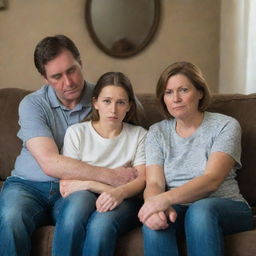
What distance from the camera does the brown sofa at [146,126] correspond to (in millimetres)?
1681

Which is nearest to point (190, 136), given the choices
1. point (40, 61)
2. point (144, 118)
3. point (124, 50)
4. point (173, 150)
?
point (173, 150)

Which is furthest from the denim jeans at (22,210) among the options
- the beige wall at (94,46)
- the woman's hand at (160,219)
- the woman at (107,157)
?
the beige wall at (94,46)

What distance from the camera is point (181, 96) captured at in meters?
1.88

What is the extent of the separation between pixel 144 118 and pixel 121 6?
4.45 feet

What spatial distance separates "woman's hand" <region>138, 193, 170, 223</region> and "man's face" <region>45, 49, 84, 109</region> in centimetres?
63

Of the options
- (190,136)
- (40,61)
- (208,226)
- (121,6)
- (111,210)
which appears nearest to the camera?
(208,226)

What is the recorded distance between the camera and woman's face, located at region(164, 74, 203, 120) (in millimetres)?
1867

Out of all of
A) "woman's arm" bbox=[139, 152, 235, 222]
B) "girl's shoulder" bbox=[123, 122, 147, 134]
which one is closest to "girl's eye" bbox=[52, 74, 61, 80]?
"girl's shoulder" bbox=[123, 122, 147, 134]

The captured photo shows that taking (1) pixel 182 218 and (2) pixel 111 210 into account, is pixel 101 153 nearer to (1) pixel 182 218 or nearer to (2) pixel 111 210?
(2) pixel 111 210

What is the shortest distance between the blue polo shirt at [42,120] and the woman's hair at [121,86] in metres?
0.09

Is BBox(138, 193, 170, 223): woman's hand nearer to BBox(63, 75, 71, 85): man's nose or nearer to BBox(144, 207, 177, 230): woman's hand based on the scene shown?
BBox(144, 207, 177, 230): woman's hand

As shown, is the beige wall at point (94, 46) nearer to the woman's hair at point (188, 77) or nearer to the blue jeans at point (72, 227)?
the woman's hair at point (188, 77)

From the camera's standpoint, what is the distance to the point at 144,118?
2160mm

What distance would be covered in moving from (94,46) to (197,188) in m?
1.84
